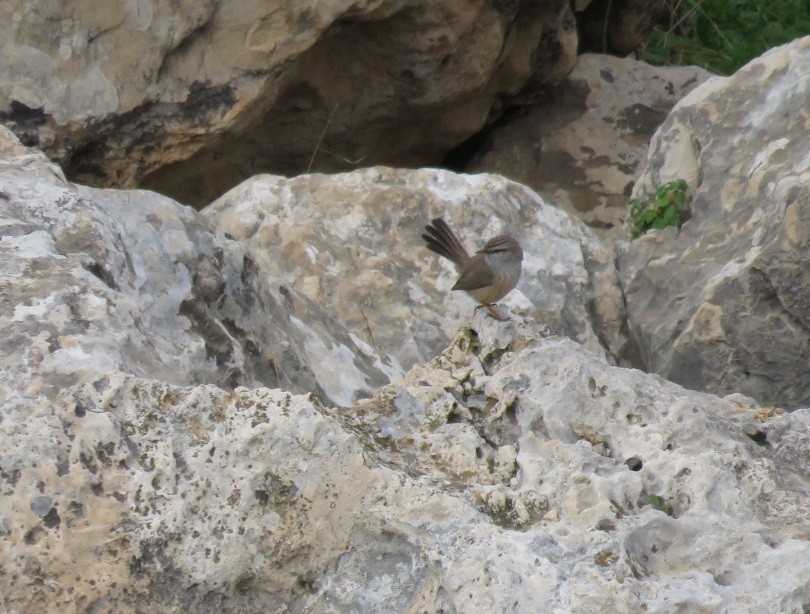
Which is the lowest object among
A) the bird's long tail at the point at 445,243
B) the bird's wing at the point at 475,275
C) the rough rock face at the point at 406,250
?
the rough rock face at the point at 406,250

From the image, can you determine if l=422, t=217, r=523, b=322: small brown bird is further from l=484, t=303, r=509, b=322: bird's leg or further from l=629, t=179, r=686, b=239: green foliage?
l=629, t=179, r=686, b=239: green foliage

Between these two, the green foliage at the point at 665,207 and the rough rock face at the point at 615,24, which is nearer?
the green foliage at the point at 665,207

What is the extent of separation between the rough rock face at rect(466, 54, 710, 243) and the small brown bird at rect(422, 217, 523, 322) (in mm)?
2243

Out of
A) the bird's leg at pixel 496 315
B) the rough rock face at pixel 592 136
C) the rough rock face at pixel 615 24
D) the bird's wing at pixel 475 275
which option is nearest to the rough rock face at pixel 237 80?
the rough rock face at pixel 592 136

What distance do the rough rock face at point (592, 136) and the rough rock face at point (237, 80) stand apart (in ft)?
1.78

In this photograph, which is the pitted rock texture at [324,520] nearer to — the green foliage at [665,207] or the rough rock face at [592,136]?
the green foliage at [665,207]

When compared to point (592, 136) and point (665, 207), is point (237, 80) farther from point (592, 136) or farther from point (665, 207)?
point (592, 136)

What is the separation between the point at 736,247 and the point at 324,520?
2.75m

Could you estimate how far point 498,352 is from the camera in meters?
2.97

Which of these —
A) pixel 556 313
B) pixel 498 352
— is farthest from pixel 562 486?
pixel 556 313

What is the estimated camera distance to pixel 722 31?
29.0 feet

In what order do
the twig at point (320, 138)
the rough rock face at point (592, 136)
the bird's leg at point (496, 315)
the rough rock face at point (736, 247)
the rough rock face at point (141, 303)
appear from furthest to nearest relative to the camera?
the rough rock face at point (592, 136), the twig at point (320, 138), the rough rock face at point (736, 247), the bird's leg at point (496, 315), the rough rock face at point (141, 303)

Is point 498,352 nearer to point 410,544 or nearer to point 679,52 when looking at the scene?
point 410,544

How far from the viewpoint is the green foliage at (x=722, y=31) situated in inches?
335
